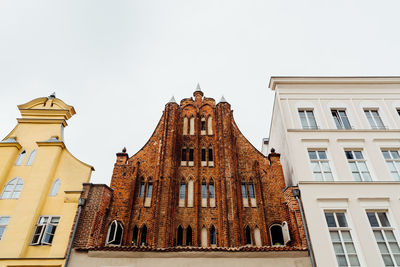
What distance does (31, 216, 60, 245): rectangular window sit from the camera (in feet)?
36.0

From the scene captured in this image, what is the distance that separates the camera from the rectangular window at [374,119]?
549 inches

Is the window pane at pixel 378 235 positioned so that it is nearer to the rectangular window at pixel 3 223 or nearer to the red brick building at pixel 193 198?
the red brick building at pixel 193 198

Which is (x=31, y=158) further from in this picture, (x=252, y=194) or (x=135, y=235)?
(x=252, y=194)

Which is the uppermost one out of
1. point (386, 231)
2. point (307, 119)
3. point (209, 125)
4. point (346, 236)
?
point (209, 125)

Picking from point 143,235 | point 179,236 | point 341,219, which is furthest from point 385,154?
point 143,235

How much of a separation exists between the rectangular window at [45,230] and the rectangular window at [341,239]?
11614 millimetres

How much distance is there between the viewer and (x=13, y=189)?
482 inches

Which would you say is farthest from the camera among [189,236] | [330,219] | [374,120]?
[374,120]

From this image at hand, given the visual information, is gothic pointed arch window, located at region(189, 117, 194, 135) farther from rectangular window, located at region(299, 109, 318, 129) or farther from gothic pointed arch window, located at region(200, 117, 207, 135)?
rectangular window, located at region(299, 109, 318, 129)

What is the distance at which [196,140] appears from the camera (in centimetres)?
1633

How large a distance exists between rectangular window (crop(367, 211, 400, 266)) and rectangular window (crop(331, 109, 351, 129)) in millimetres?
4739

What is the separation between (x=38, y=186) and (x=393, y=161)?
16.8m

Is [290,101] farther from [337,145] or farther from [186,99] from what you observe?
[186,99]

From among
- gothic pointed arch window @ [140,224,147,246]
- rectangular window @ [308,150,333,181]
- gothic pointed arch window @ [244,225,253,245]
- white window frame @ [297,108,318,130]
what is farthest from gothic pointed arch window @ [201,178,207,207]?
white window frame @ [297,108,318,130]
